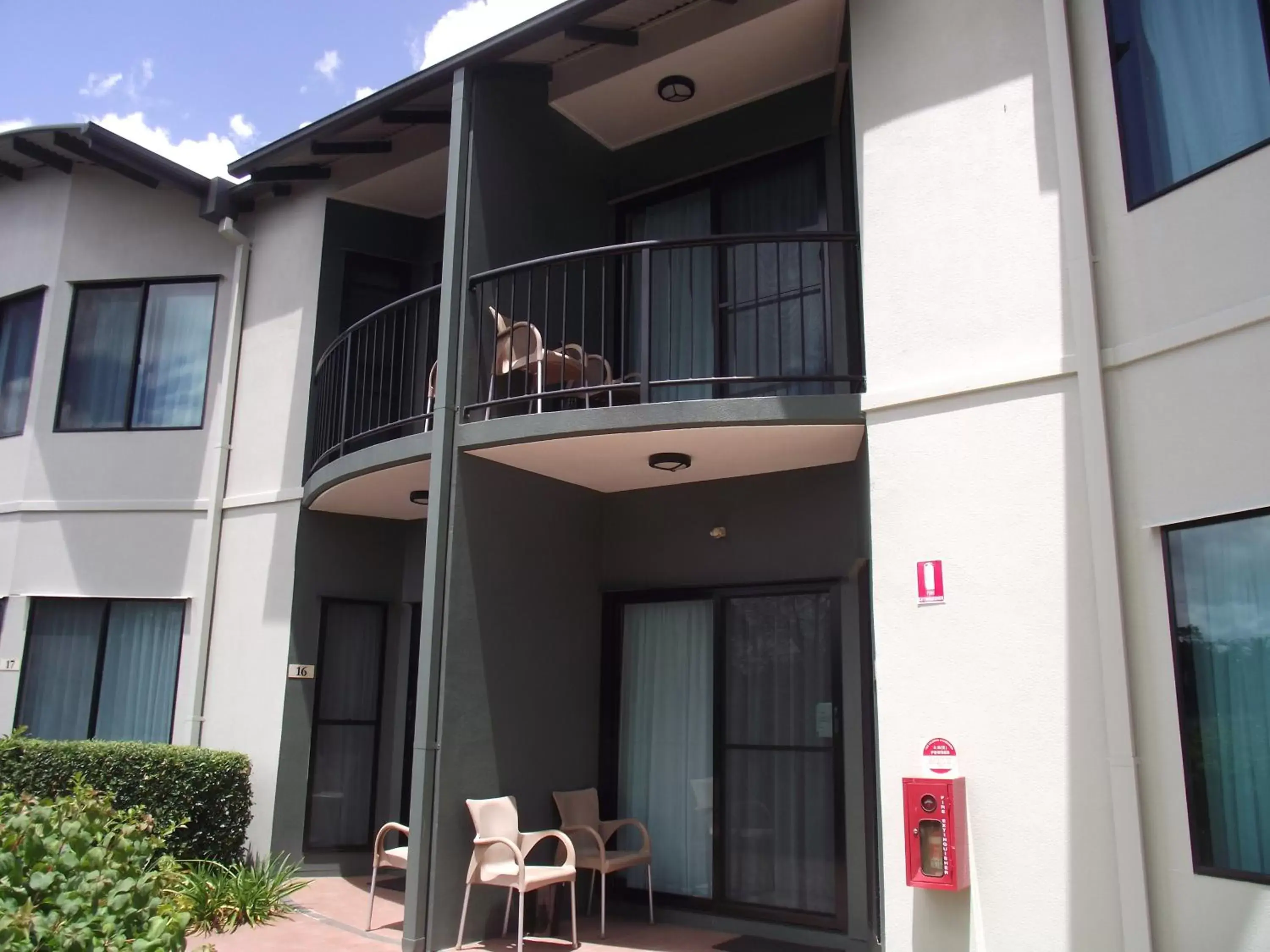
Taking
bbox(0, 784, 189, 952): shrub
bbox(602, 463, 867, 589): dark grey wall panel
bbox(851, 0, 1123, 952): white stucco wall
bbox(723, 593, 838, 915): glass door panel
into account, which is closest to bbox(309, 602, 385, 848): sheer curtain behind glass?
bbox(602, 463, 867, 589): dark grey wall panel

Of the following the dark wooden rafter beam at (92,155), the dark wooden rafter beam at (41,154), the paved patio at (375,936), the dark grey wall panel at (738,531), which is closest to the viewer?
the paved patio at (375,936)

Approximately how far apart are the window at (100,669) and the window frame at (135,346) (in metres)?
1.72

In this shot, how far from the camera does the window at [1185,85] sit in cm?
478

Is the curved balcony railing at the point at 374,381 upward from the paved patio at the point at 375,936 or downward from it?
upward

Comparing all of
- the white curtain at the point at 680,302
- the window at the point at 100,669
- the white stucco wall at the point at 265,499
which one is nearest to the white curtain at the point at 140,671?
the window at the point at 100,669

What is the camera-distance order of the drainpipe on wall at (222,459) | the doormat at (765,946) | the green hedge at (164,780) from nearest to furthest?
the doormat at (765,946), the green hedge at (164,780), the drainpipe on wall at (222,459)

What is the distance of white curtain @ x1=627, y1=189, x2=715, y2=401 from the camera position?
8328 millimetres

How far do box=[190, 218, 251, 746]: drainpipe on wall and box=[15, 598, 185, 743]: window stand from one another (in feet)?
1.09

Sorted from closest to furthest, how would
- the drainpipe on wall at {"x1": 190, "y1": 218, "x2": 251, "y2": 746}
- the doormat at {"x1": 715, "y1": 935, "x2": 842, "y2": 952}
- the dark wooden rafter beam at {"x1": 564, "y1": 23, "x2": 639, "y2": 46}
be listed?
the doormat at {"x1": 715, "y1": 935, "x2": 842, "y2": 952} < the dark wooden rafter beam at {"x1": 564, "y1": 23, "x2": 639, "y2": 46} < the drainpipe on wall at {"x1": 190, "y1": 218, "x2": 251, "y2": 746}

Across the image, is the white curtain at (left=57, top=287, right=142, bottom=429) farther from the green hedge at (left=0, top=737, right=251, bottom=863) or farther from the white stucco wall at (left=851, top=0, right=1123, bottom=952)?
the white stucco wall at (left=851, top=0, right=1123, bottom=952)

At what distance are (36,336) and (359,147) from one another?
4.37 m

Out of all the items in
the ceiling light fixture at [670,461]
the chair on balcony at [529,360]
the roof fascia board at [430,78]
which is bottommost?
the ceiling light fixture at [670,461]

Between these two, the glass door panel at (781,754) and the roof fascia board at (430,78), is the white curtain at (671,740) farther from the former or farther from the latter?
the roof fascia board at (430,78)

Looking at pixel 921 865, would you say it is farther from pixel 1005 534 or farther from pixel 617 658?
pixel 617 658
